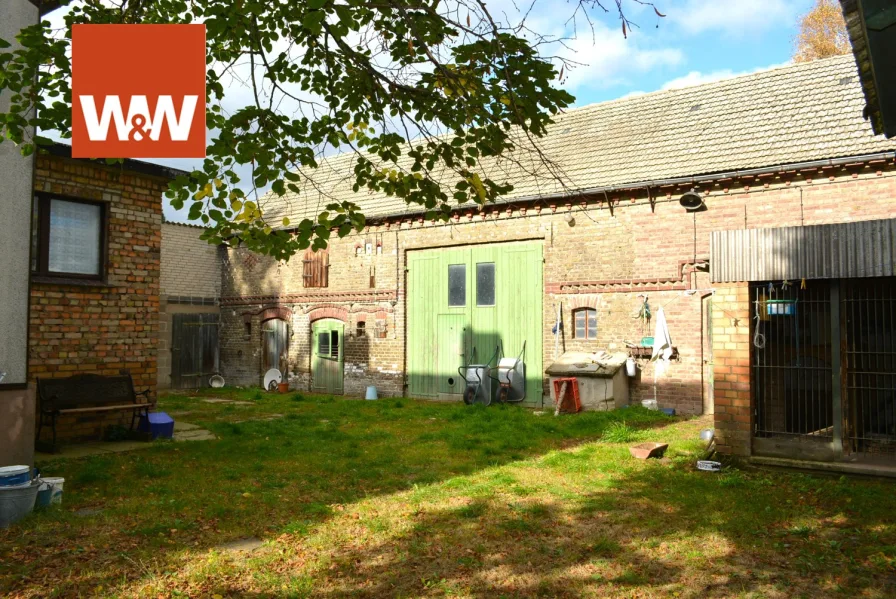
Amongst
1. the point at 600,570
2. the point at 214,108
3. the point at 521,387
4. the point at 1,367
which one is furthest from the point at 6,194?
the point at 521,387

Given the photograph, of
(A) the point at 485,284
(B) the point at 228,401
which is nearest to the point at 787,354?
(A) the point at 485,284

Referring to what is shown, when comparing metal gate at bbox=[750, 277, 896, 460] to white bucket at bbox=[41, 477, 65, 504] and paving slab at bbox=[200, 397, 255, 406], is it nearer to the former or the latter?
white bucket at bbox=[41, 477, 65, 504]

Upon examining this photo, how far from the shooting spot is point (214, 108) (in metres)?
6.12

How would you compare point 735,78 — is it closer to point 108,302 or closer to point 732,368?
point 732,368

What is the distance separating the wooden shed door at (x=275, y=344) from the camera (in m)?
20.4

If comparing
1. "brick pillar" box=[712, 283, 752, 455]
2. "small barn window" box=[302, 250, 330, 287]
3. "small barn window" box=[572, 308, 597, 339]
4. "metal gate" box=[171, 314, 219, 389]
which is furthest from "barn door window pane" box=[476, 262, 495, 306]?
"metal gate" box=[171, 314, 219, 389]

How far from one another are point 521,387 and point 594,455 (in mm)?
6785

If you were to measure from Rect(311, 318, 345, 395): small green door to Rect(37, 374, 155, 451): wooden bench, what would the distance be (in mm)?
9222

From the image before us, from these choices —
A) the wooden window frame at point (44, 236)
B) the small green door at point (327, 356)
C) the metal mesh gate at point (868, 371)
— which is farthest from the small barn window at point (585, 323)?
the wooden window frame at point (44, 236)

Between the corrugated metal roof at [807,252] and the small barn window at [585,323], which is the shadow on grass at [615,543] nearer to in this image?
the corrugated metal roof at [807,252]

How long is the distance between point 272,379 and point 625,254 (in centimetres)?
1130

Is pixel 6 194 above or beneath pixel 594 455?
above

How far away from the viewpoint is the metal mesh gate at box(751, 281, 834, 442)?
7.43 metres

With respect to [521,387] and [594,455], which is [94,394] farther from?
[521,387]
